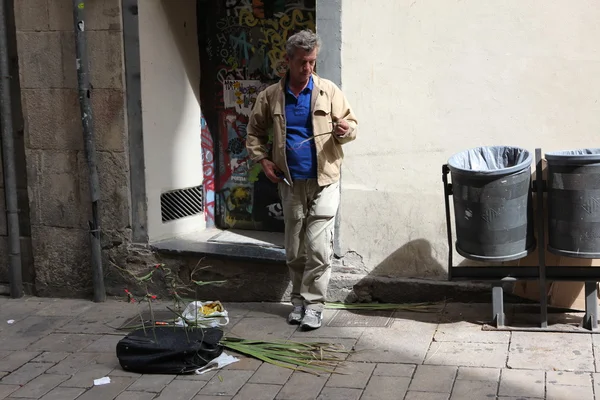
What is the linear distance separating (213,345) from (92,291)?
201 cm

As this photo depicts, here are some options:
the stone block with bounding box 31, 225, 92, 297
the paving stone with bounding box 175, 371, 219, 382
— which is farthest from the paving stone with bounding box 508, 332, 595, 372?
the stone block with bounding box 31, 225, 92, 297

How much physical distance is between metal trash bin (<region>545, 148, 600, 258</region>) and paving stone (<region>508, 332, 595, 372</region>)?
505 mm

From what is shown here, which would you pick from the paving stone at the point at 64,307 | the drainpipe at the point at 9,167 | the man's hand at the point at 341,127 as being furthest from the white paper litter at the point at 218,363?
the drainpipe at the point at 9,167

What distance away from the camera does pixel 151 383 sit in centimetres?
491

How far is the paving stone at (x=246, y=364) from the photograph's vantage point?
505cm

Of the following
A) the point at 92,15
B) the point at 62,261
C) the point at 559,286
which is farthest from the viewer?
the point at 62,261

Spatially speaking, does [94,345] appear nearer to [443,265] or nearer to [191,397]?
[191,397]

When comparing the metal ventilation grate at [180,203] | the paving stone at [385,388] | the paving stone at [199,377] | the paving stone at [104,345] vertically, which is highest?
the metal ventilation grate at [180,203]

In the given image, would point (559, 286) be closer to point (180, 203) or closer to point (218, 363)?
point (218, 363)

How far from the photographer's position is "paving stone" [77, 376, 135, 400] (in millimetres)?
4762

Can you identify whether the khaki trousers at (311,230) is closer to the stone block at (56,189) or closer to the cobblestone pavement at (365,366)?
the cobblestone pavement at (365,366)

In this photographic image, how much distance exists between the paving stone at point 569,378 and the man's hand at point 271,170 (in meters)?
2.06

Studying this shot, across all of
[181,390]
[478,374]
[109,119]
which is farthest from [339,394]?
[109,119]

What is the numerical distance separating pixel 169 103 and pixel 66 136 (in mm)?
818
